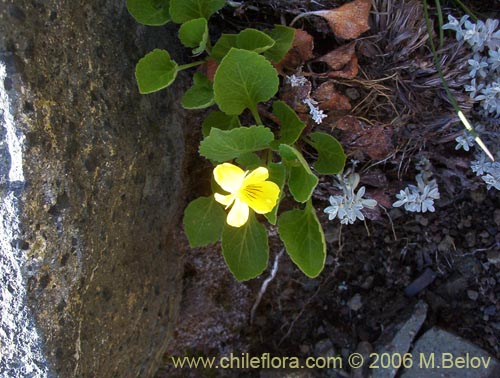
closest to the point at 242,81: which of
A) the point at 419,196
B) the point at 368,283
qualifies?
the point at 419,196

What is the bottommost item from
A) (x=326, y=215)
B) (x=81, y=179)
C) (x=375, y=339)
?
(x=375, y=339)

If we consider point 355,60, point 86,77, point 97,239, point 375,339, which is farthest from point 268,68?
point 375,339

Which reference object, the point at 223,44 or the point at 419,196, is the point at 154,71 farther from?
the point at 419,196

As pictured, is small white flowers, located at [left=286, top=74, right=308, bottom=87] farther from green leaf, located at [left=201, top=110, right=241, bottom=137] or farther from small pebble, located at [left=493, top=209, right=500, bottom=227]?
small pebble, located at [left=493, top=209, right=500, bottom=227]

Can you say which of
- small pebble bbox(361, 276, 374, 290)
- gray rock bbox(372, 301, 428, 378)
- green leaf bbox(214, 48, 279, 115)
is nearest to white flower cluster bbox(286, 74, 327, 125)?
green leaf bbox(214, 48, 279, 115)

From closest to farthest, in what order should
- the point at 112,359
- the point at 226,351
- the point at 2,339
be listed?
the point at 2,339 < the point at 112,359 < the point at 226,351

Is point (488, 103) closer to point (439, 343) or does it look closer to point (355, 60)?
point (355, 60)
